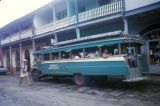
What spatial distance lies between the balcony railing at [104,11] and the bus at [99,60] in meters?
4.94

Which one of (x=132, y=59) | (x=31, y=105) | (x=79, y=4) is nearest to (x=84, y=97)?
(x=31, y=105)

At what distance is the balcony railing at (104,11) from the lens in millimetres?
18547

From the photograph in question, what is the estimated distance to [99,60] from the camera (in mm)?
13781

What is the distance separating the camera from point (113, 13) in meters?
18.6

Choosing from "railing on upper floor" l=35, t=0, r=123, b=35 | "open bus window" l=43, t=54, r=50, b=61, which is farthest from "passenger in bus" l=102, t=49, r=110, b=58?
"open bus window" l=43, t=54, r=50, b=61

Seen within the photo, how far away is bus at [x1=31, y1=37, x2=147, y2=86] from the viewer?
12.7m

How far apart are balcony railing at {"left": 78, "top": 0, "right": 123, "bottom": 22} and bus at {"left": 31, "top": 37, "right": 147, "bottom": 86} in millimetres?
4937

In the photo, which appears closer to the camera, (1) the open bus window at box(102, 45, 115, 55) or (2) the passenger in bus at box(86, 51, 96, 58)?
(1) the open bus window at box(102, 45, 115, 55)

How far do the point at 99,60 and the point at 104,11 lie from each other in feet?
22.8

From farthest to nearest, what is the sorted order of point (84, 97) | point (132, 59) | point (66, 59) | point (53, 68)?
point (53, 68), point (66, 59), point (132, 59), point (84, 97)

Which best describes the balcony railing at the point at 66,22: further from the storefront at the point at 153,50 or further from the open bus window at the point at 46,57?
the storefront at the point at 153,50

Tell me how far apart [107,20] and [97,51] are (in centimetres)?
599

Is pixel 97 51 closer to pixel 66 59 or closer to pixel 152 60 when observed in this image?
pixel 66 59

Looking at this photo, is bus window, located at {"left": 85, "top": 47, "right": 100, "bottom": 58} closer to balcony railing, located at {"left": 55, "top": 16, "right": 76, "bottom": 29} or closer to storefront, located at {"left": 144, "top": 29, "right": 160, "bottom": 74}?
storefront, located at {"left": 144, "top": 29, "right": 160, "bottom": 74}
